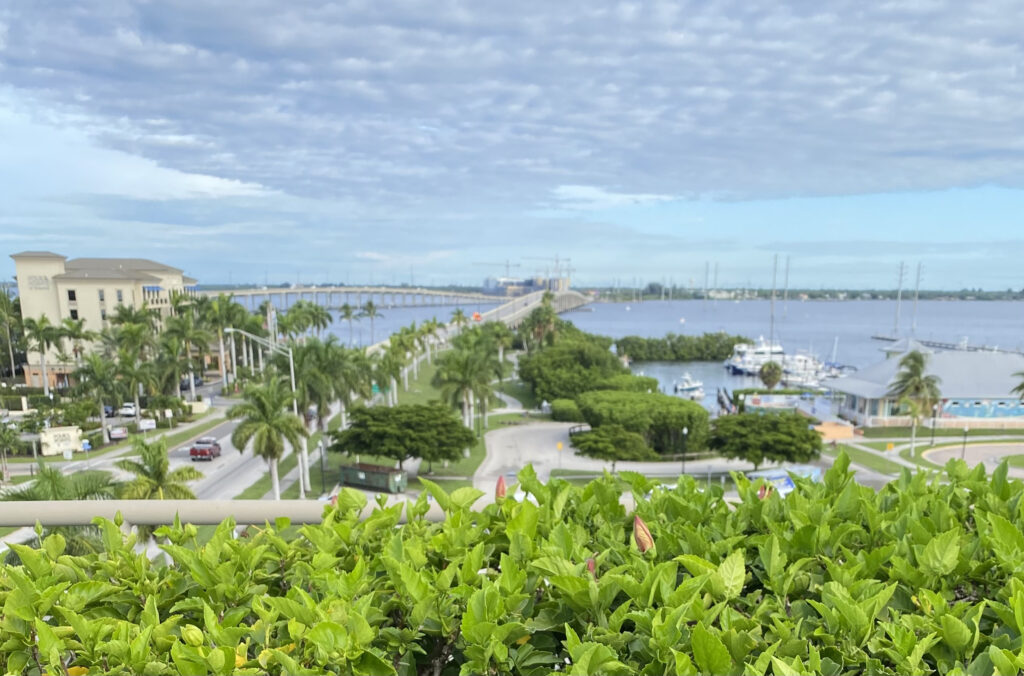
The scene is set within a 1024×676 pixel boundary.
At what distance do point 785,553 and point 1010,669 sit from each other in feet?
2.67

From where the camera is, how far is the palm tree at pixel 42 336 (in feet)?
58.9

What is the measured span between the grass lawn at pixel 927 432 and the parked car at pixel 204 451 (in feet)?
141

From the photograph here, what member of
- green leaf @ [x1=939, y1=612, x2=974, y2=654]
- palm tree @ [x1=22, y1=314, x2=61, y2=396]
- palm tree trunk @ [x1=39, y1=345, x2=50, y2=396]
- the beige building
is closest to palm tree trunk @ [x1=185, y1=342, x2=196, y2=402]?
the beige building

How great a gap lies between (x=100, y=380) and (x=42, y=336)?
15414 mm

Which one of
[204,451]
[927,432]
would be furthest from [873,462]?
[204,451]

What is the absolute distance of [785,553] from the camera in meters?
2.47

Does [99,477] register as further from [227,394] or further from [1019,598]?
[227,394]

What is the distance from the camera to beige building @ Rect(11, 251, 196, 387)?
22578 mm

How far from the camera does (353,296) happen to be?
12194 centimetres

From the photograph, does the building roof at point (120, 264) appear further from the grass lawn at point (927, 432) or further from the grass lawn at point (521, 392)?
the grass lawn at point (927, 432)

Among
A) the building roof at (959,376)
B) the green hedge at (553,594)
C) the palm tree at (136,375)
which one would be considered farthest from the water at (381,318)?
the green hedge at (553,594)

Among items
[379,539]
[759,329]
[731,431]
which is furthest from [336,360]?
[759,329]

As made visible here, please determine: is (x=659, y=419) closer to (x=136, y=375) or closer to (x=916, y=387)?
(x=916, y=387)

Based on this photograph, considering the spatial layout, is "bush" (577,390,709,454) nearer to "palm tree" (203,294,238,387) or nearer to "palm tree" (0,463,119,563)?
"palm tree" (0,463,119,563)
